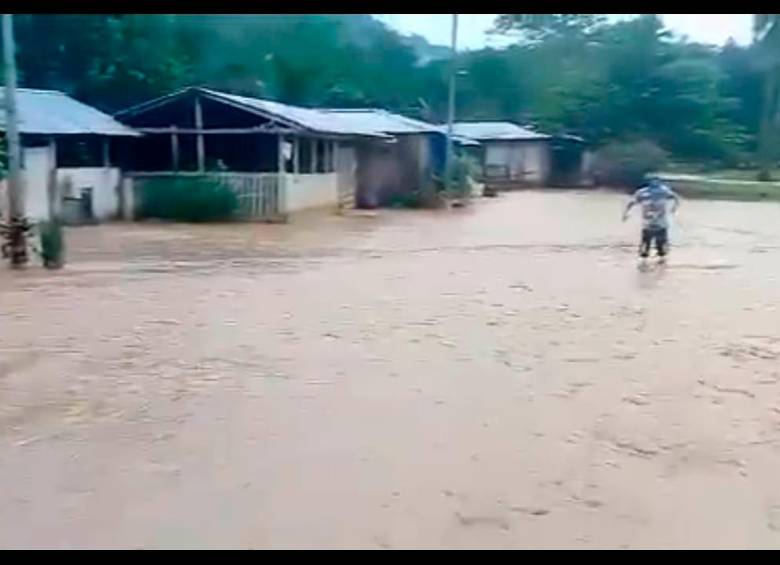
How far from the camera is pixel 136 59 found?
11297 mm

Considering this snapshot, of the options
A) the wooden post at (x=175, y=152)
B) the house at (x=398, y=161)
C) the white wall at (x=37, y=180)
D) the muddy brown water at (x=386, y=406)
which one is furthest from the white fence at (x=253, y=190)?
the muddy brown water at (x=386, y=406)

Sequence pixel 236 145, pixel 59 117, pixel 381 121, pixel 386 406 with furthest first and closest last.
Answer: pixel 381 121, pixel 236 145, pixel 59 117, pixel 386 406

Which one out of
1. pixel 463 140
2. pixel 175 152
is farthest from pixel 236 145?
pixel 463 140

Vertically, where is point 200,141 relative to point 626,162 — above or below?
above

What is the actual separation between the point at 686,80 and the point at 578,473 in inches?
726

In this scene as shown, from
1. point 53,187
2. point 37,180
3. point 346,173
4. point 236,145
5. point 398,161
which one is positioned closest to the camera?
point 37,180

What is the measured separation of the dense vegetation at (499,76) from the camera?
10.1 metres

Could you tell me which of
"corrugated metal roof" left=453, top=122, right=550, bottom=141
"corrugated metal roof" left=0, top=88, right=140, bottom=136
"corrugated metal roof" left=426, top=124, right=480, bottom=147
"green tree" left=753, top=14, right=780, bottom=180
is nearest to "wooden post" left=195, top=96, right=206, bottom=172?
"corrugated metal roof" left=0, top=88, right=140, bottom=136

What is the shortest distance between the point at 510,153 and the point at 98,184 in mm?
13533

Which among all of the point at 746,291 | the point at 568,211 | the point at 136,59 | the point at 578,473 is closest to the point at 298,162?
the point at 568,211

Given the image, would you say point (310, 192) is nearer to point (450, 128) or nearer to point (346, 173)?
point (346, 173)

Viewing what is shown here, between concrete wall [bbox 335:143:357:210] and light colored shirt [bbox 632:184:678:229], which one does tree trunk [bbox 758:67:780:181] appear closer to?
light colored shirt [bbox 632:184:678:229]

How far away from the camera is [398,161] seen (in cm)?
2219

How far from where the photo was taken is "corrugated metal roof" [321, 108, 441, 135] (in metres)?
20.2
